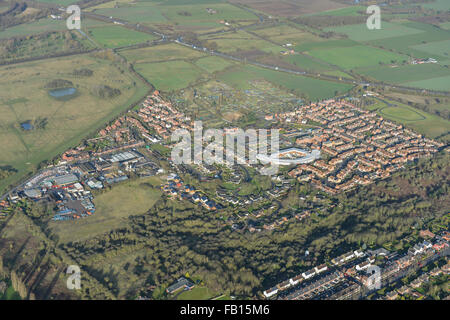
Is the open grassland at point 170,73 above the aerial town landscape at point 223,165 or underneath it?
above

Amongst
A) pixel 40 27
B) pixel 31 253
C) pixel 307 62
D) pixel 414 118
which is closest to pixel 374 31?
pixel 307 62

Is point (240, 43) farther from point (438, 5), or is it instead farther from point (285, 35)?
point (438, 5)

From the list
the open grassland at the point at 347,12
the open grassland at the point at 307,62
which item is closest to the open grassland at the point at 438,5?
the open grassland at the point at 347,12

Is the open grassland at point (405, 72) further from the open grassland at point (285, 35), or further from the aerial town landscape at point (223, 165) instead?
the open grassland at point (285, 35)

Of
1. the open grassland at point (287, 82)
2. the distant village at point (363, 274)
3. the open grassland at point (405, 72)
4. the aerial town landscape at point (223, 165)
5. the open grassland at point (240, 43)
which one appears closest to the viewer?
the distant village at point (363, 274)

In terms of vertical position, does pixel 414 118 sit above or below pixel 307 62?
below

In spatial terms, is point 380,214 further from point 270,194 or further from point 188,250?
point 188,250

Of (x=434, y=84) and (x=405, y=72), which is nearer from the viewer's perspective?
(x=434, y=84)

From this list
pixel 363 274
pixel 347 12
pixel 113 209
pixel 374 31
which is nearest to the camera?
pixel 363 274
